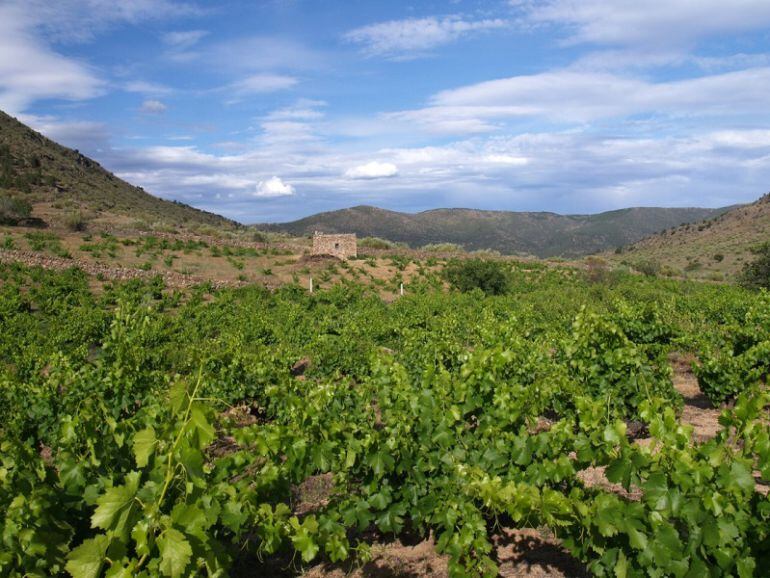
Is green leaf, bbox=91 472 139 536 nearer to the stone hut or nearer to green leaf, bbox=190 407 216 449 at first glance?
green leaf, bbox=190 407 216 449

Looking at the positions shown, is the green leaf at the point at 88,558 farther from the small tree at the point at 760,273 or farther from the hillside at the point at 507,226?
the hillside at the point at 507,226

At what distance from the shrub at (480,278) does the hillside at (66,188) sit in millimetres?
25717

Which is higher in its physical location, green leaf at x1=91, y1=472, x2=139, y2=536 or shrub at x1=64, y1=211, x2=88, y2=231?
shrub at x1=64, y1=211, x2=88, y2=231

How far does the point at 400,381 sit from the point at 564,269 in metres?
35.0

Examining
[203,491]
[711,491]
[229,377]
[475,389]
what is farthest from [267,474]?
[229,377]

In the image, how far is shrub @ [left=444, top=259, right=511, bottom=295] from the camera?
101ft

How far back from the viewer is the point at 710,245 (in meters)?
55.9

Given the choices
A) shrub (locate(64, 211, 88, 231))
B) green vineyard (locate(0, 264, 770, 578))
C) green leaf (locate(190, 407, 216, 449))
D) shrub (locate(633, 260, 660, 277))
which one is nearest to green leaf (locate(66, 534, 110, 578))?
green vineyard (locate(0, 264, 770, 578))

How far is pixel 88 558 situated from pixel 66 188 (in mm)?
57863

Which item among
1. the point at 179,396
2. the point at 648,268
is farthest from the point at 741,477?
the point at 648,268

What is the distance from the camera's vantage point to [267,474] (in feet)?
13.3

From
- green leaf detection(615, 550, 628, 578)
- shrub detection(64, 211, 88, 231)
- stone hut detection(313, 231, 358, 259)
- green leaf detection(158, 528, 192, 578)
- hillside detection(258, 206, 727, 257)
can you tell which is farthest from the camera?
hillside detection(258, 206, 727, 257)

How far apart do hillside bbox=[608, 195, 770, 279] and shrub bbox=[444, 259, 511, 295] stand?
1790cm

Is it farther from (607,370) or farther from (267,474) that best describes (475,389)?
(607,370)
